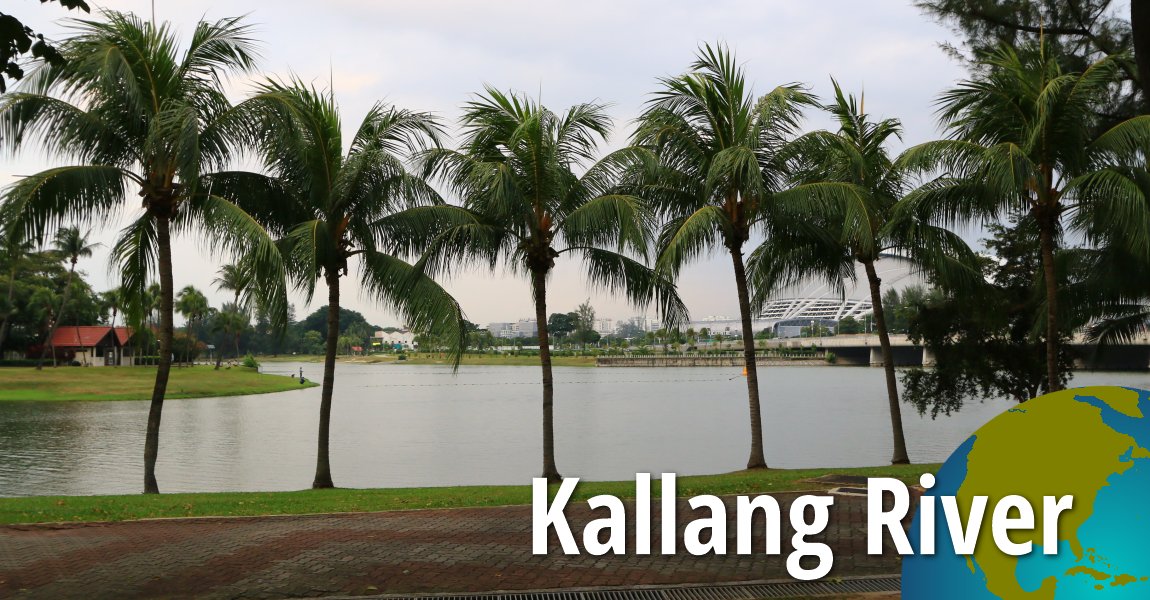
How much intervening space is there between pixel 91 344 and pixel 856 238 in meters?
90.1

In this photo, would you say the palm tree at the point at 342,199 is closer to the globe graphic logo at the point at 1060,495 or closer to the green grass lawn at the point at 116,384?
the globe graphic logo at the point at 1060,495

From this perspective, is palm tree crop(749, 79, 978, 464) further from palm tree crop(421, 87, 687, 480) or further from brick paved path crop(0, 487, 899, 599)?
brick paved path crop(0, 487, 899, 599)

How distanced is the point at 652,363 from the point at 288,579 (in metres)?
128

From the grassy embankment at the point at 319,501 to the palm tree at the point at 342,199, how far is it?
133 inches

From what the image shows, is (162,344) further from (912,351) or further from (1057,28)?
(912,351)

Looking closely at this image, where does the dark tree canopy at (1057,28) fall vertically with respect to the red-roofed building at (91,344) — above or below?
above

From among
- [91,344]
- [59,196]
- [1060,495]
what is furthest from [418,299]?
[91,344]

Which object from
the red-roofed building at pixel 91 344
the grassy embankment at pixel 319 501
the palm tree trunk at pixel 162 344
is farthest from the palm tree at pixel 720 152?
the red-roofed building at pixel 91 344

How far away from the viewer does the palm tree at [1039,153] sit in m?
16.8

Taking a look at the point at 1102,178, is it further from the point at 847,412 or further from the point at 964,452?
the point at 847,412

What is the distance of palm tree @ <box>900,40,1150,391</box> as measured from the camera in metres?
16.8

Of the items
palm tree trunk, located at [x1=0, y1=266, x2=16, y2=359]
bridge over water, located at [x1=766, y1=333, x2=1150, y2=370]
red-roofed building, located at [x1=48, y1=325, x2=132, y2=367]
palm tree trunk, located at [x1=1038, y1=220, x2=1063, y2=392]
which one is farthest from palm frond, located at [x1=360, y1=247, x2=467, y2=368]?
red-roofed building, located at [x1=48, y1=325, x2=132, y2=367]

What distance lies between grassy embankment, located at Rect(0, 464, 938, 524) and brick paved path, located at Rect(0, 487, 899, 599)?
105 cm

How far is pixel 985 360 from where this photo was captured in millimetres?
29984
